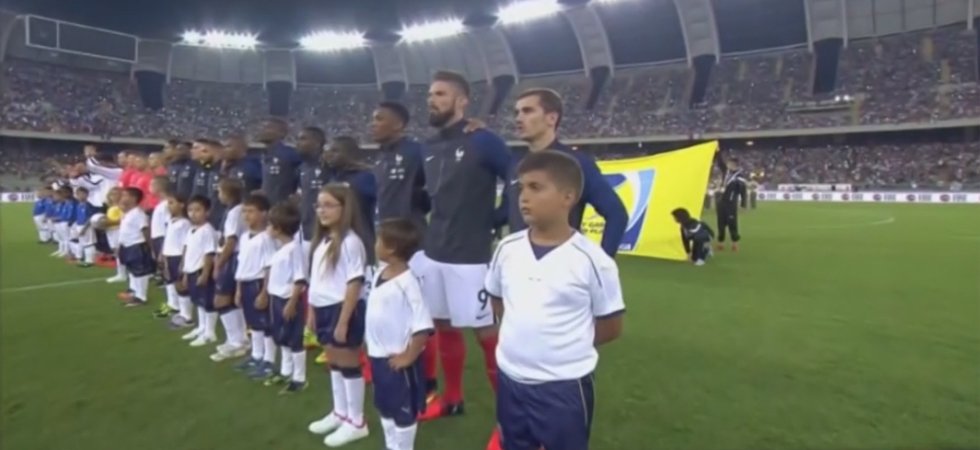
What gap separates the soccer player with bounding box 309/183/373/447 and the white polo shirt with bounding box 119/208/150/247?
4.79 m

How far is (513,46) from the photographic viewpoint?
157 ft

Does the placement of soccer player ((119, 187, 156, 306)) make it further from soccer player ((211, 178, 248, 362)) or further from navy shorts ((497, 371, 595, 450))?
navy shorts ((497, 371, 595, 450))

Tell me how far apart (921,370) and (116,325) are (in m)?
7.45

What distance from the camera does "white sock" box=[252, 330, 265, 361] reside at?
196 inches

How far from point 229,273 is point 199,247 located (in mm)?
469

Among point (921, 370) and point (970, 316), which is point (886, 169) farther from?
point (921, 370)

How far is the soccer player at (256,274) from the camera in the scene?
4.80m

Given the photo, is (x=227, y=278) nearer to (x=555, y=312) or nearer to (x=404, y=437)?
(x=404, y=437)

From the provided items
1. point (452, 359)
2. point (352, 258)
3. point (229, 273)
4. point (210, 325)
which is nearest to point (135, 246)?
point (210, 325)

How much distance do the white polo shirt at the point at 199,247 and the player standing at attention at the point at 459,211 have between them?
2758 mm

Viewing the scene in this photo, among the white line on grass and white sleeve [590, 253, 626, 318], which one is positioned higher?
white sleeve [590, 253, 626, 318]

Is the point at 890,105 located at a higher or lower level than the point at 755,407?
higher

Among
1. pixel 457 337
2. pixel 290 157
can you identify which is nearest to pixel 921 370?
pixel 457 337

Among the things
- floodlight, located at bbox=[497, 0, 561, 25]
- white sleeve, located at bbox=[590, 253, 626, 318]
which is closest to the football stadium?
white sleeve, located at bbox=[590, 253, 626, 318]
